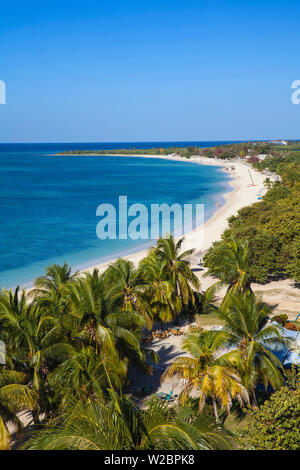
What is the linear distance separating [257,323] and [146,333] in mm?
9772

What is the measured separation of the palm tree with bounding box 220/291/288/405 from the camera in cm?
1229

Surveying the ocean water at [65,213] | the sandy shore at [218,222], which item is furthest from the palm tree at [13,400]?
the sandy shore at [218,222]

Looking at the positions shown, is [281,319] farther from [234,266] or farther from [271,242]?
[271,242]

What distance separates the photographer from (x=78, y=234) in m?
49.9

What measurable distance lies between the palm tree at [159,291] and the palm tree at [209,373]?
7019 mm

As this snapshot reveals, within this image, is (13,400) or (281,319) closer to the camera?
(13,400)

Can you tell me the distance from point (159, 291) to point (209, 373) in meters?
8.90

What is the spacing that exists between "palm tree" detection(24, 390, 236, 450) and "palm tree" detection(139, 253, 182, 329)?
1219 centimetres

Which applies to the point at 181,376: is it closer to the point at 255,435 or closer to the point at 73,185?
the point at 255,435

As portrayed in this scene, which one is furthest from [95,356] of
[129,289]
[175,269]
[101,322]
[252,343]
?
[175,269]

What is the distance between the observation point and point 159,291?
2039 cm

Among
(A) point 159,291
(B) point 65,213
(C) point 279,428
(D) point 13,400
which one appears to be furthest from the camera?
(B) point 65,213

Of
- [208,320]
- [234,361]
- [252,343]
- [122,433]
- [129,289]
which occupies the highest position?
[122,433]
